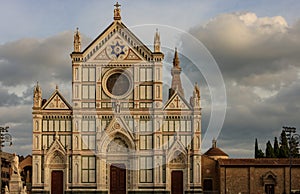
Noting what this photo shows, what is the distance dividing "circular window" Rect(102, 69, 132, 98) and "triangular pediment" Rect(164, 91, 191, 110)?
12.9ft

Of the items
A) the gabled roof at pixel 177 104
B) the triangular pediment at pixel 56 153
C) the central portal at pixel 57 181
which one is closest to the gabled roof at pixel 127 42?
the gabled roof at pixel 177 104

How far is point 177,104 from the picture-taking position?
191 ft

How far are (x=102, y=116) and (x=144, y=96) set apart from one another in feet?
14.2

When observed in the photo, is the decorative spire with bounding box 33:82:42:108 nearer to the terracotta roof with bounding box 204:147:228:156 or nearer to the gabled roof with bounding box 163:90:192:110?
the gabled roof with bounding box 163:90:192:110

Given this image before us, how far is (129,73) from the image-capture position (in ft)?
192

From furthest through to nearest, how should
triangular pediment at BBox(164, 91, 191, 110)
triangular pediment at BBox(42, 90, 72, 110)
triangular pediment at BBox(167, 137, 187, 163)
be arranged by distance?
1. triangular pediment at BBox(164, 91, 191, 110)
2. triangular pediment at BBox(42, 90, 72, 110)
3. triangular pediment at BBox(167, 137, 187, 163)

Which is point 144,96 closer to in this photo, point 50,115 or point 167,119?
point 167,119

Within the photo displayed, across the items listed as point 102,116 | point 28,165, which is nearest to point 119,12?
point 102,116

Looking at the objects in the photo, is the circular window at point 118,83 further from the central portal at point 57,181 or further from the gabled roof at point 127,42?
the central portal at point 57,181

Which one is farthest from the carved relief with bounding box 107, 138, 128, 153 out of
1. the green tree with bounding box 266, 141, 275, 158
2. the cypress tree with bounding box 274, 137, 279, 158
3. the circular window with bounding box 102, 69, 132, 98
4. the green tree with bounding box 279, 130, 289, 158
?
the cypress tree with bounding box 274, 137, 279, 158

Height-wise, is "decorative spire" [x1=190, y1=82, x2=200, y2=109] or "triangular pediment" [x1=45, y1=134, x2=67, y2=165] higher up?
"decorative spire" [x1=190, y1=82, x2=200, y2=109]

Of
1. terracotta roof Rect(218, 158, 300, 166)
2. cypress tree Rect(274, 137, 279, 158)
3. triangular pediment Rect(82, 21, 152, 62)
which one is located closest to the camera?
triangular pediment Rect(82, 21, 152, 62)

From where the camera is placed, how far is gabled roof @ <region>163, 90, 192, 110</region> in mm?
58062

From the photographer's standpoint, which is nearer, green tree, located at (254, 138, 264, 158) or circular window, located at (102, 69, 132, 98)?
circular window, located at (102, 69, 132, 98)
